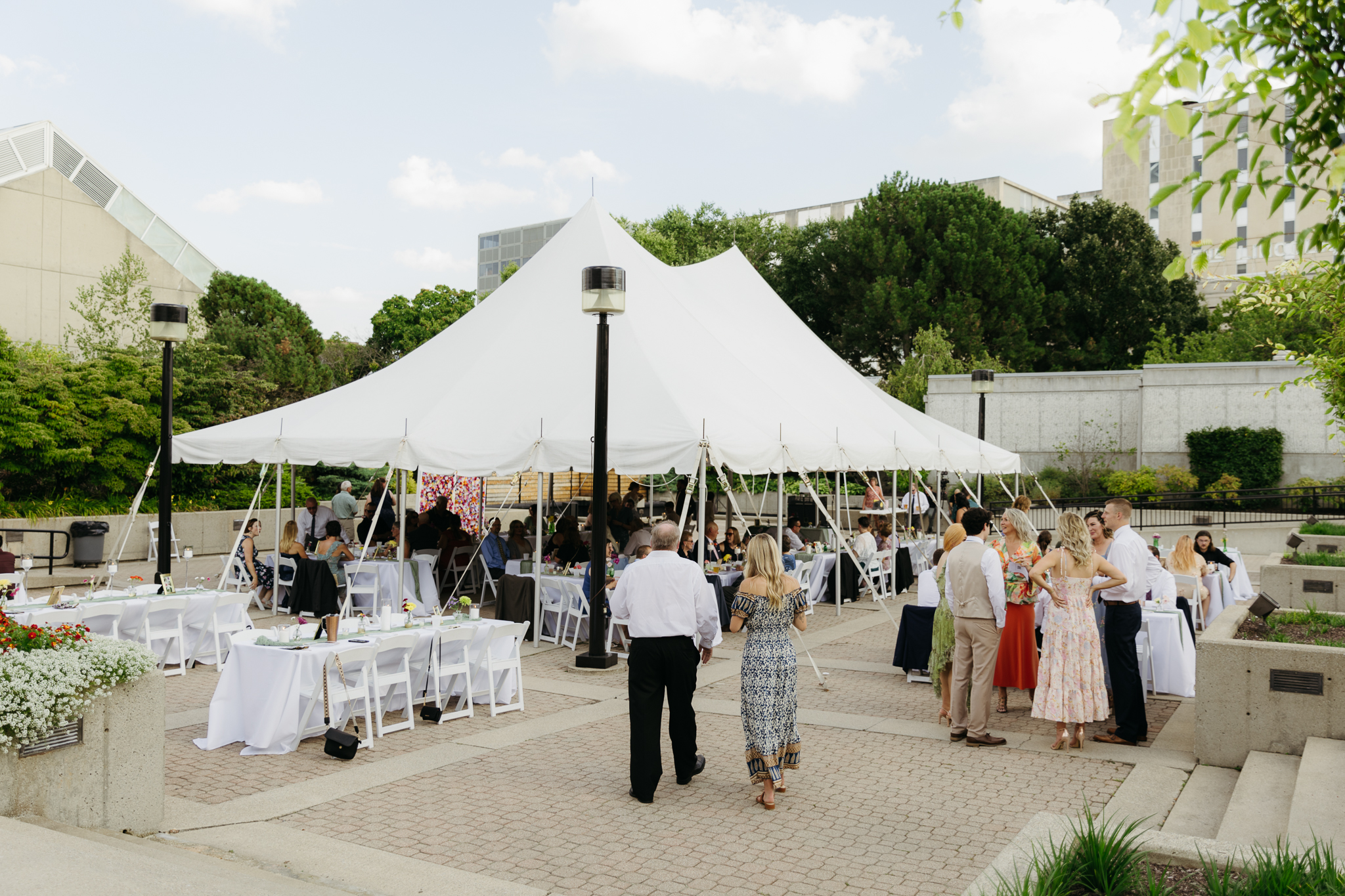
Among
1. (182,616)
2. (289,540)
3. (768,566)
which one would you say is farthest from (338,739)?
(289,540)

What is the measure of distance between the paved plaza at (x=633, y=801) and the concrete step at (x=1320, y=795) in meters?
1.14

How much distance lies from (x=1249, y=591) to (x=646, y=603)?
10874 mm

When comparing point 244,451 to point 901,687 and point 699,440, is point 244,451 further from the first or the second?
point 901,687

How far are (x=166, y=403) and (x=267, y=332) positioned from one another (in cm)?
2612

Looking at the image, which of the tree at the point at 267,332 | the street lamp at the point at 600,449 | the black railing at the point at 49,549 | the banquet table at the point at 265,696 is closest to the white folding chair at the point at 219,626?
the banquet table at the point at 265,696

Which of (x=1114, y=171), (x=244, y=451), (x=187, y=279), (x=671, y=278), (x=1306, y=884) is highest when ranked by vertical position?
(x=1114, y=171)

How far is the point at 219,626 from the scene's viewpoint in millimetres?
10602

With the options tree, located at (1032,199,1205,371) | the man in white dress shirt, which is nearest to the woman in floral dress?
the man in white dress shirt

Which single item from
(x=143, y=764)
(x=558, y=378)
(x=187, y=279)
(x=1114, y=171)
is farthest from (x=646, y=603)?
(x=1114, y=171)

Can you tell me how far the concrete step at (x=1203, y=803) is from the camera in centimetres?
589

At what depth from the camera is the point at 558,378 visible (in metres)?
13.3

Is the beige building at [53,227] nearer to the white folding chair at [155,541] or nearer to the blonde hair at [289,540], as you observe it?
the white folding chair at [155,541]

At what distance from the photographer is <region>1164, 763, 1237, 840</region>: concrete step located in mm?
5895

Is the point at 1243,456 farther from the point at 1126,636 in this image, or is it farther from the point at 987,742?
the point at 987,742
